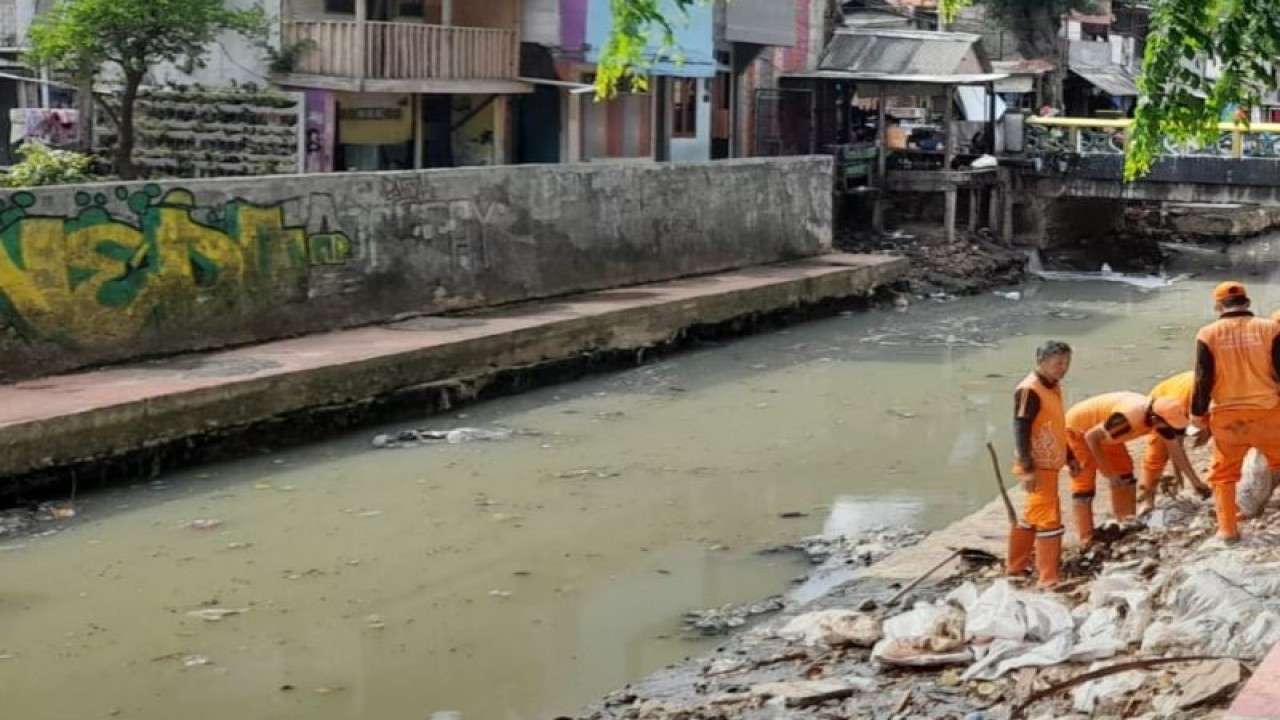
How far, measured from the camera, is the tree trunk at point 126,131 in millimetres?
19016

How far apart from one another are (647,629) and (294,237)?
28.4 ft

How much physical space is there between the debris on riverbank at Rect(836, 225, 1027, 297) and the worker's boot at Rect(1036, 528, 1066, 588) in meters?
18.2

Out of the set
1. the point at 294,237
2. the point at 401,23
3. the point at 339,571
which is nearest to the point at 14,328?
the point at 294,237

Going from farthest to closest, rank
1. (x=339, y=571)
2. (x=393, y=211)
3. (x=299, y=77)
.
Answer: (x=299, y=77) < (x=393, y=211) < (x=339, y=571)

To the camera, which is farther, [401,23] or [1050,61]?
[1050,61]

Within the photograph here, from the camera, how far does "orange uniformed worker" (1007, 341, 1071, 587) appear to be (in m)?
7.82

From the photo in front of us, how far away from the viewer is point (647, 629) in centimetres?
890

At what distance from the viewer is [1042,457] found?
25.8ft

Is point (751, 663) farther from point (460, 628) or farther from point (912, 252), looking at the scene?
point (912, 252)

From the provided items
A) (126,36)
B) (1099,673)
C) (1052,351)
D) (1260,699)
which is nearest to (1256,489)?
(1052,351)

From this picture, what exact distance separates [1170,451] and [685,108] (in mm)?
20100

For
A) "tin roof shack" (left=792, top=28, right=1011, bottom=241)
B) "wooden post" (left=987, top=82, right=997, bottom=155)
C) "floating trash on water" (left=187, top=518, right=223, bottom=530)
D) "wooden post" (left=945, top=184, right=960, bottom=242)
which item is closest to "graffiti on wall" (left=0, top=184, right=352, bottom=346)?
"floating trash on water" (left=187, top=518, right=223, bottom=530)

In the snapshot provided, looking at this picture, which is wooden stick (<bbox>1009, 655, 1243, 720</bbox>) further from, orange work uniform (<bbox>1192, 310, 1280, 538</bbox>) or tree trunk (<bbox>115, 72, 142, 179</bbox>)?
tree trunk (<bbox>115, 72, 142, 179</bbox>)

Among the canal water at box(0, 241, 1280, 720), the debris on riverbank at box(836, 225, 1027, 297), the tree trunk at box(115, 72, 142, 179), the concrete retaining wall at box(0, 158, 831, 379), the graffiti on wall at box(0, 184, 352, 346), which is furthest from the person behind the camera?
the debris on riverbank at box(836, 225, 1027, 297)
